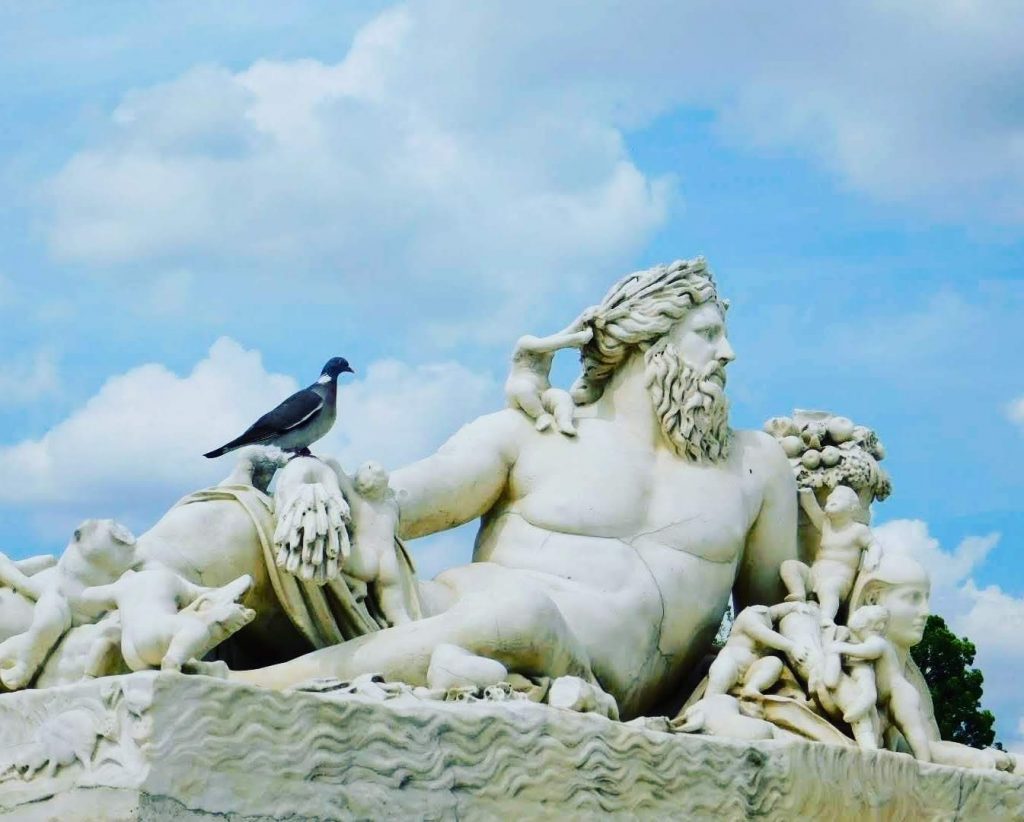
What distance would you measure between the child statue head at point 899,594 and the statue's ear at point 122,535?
3079 mm

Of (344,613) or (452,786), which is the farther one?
(344,613)

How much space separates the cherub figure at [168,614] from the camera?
6.15 meters

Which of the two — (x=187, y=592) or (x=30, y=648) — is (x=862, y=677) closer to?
(x=187, y=592)

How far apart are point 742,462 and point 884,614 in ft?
2.98

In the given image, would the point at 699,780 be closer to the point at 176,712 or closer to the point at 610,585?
the point at 610,585

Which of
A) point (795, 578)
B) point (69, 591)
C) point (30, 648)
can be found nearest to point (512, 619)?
point (69, 591)

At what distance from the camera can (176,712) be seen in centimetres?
575

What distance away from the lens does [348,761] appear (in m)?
6.02

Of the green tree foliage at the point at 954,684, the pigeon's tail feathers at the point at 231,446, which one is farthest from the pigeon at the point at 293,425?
the green tree foliage at the point at 954,684

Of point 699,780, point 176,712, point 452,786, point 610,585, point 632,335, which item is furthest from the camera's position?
point 632,335

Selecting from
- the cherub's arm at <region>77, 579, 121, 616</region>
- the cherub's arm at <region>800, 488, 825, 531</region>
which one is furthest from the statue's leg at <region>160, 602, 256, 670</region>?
the cherub's arm at <region>800, 488, 825, 531</region>

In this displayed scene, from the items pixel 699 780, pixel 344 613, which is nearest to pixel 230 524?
pixel 344 613

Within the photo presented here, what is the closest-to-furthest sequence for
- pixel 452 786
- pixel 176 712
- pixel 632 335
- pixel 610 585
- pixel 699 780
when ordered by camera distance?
pixel 176 712
pixel 452 786
pixel 699 780
pixel 610 585
pixel 632 335

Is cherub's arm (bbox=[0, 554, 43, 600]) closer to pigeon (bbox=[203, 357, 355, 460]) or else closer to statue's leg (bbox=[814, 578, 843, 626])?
pigeon (bbox=[203, 357, 355, 460])
